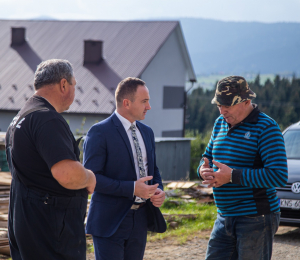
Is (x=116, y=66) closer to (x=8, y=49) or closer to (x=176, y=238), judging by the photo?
(x=8, y=49)

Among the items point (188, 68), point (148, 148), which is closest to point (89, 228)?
point (148, 148)

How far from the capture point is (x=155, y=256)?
6426 millimetres

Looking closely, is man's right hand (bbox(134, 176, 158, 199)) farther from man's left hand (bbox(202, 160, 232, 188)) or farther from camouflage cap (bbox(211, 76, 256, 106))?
camouflage cap (bbox(211, 76, 256, 106))

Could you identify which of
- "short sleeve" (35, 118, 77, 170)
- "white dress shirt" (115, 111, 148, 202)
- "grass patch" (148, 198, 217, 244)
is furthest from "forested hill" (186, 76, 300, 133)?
"short sleeve" (35, 118, 77, 170)

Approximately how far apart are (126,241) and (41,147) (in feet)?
4.35

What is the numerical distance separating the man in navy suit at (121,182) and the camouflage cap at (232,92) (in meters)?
0.66

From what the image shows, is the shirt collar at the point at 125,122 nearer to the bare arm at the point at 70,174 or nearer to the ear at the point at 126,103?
the ear at the point at 126,103

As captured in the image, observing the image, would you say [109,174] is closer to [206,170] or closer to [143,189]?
[143,189]

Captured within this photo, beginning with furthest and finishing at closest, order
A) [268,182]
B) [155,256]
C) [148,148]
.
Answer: [155,256] < [148,148] < [268,182]

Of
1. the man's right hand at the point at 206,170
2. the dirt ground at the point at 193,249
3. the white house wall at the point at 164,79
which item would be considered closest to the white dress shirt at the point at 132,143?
the man's right hand at the point at 206,170

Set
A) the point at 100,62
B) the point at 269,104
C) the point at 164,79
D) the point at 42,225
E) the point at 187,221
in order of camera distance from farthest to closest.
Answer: the point at 269,104 → the point at 164,79 → the point at 100,62 → the point at 187,221 → the point at 42,225

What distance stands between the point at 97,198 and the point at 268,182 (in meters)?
1.37

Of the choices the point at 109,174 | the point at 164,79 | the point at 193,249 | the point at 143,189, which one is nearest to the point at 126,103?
the point at 109,174

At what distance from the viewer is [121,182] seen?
3.66 metres
